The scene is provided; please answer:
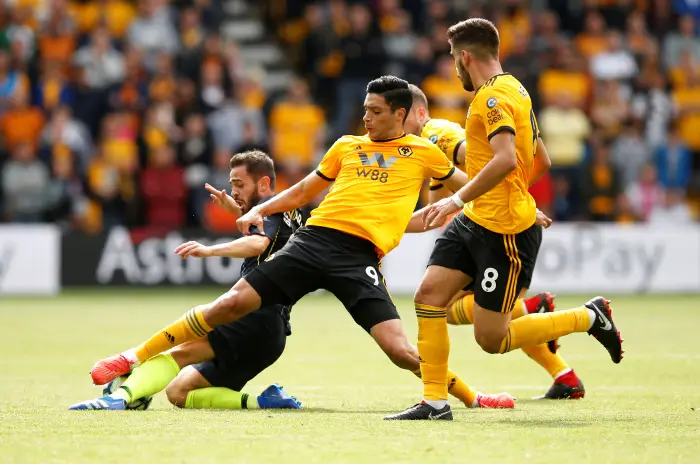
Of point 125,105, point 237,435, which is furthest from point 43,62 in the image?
point 237,435

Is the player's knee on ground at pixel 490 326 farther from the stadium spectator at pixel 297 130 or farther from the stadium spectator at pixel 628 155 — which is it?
the stadium spectator at pixel 628 155

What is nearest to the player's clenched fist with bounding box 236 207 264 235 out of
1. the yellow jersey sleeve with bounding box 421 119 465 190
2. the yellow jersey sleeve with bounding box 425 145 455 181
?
the yellow jersey sleeve with bounding box 425 145 455 181

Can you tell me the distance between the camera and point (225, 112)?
19719mm

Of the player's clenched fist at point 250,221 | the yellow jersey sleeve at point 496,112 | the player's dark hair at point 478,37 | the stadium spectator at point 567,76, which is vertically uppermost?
the stadium spectator at point 567,76

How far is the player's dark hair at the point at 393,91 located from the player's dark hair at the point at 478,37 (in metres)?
0.49

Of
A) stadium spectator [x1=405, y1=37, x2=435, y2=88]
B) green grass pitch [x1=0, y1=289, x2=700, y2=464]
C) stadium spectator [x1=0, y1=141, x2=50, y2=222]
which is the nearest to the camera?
green grass pitch [x1=0, y1=289, x2=700, y2=464]

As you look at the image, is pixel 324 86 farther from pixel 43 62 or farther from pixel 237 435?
pixel 237 435

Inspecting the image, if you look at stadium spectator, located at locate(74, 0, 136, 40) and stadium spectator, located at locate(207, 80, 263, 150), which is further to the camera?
stadium spectator, located at locate(74, 0, 136, 40)

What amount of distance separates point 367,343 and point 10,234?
7.76 metres

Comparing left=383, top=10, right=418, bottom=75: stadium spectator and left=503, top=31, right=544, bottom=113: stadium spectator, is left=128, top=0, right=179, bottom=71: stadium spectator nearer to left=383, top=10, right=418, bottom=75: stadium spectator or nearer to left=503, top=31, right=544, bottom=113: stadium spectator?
left=383, top=10, right=418, bottom=75: stadium spectator

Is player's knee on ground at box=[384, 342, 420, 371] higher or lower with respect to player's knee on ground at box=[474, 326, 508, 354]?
lower

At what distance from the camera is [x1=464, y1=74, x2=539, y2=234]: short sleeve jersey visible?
7.07 metres

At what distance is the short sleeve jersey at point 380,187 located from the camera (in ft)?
24.8

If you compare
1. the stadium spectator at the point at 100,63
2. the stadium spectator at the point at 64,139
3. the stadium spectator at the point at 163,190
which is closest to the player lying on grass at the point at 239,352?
the stadium spectator at the point at 163,190
